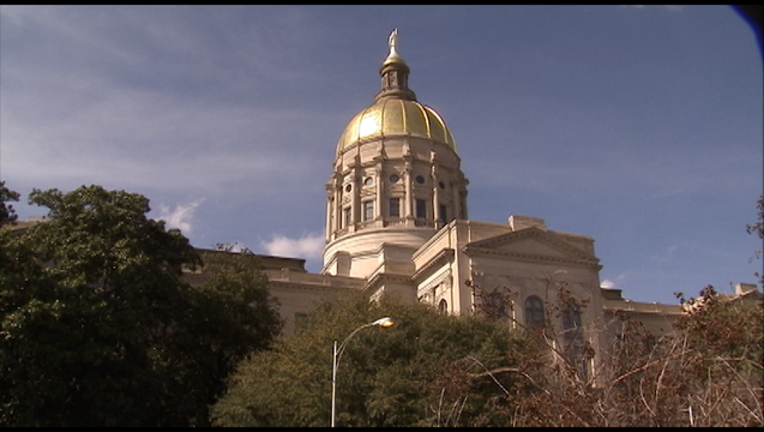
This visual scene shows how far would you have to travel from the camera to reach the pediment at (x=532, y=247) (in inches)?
1913

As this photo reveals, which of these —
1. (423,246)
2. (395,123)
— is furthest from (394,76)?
(423,246)

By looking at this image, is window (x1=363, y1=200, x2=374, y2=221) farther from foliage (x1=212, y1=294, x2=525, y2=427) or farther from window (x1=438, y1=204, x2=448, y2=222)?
foliage (x1=212, y1=294, x2=525, y2=427)

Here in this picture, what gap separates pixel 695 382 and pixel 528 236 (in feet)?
90.0

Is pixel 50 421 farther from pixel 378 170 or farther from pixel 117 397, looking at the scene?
pixel 378 170

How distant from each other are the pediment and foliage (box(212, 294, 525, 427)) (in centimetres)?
1459

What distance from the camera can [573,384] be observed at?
22906 millimetres

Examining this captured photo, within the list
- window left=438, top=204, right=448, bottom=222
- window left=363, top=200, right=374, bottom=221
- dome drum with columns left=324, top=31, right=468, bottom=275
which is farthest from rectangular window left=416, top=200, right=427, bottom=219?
window left=363, top=200, right=374, bottom=221

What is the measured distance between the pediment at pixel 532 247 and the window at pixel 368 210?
2130 centimetres

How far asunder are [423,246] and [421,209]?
12.7 meters

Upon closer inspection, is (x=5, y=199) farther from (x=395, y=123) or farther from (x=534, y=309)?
(x=395, y=123)

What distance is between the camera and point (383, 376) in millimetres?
28641

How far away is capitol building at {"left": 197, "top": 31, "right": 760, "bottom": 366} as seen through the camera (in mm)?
48344

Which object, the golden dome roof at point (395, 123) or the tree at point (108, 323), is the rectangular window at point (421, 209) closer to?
the golden dome roof at point (395, 123)

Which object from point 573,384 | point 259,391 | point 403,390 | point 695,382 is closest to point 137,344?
point 259,391
